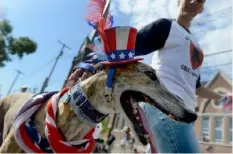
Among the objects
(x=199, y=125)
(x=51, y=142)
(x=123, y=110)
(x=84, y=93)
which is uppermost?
(x=84, y=93)

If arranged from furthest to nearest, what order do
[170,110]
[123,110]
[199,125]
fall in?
1. [199,125]
2. [123,110]
3. [170,110]

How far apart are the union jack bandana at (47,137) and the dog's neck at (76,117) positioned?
0.04 metres

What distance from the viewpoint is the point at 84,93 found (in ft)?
5.76

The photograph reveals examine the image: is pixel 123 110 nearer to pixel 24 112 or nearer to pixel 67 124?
pixel 67 124

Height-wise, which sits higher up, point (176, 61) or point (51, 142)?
point (176, 61)

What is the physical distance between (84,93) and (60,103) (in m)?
0.25

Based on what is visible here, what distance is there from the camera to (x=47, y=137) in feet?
6.00

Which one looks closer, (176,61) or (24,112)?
(24,112)

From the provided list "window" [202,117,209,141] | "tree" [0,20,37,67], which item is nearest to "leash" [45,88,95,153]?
"tree" [0,20,37,67]

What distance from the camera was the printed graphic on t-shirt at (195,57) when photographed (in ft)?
7.64

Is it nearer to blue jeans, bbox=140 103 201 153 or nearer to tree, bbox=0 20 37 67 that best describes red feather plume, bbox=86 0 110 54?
blue jeans, bbox=140 103 201 153

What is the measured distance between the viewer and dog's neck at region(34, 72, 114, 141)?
5.60 feet

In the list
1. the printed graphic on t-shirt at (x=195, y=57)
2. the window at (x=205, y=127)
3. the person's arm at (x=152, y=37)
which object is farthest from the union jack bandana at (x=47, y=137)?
the window at (x=205, y=127)

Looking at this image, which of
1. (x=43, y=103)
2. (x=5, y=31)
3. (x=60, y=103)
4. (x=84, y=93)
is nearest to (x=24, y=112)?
(x=43, y=103)
